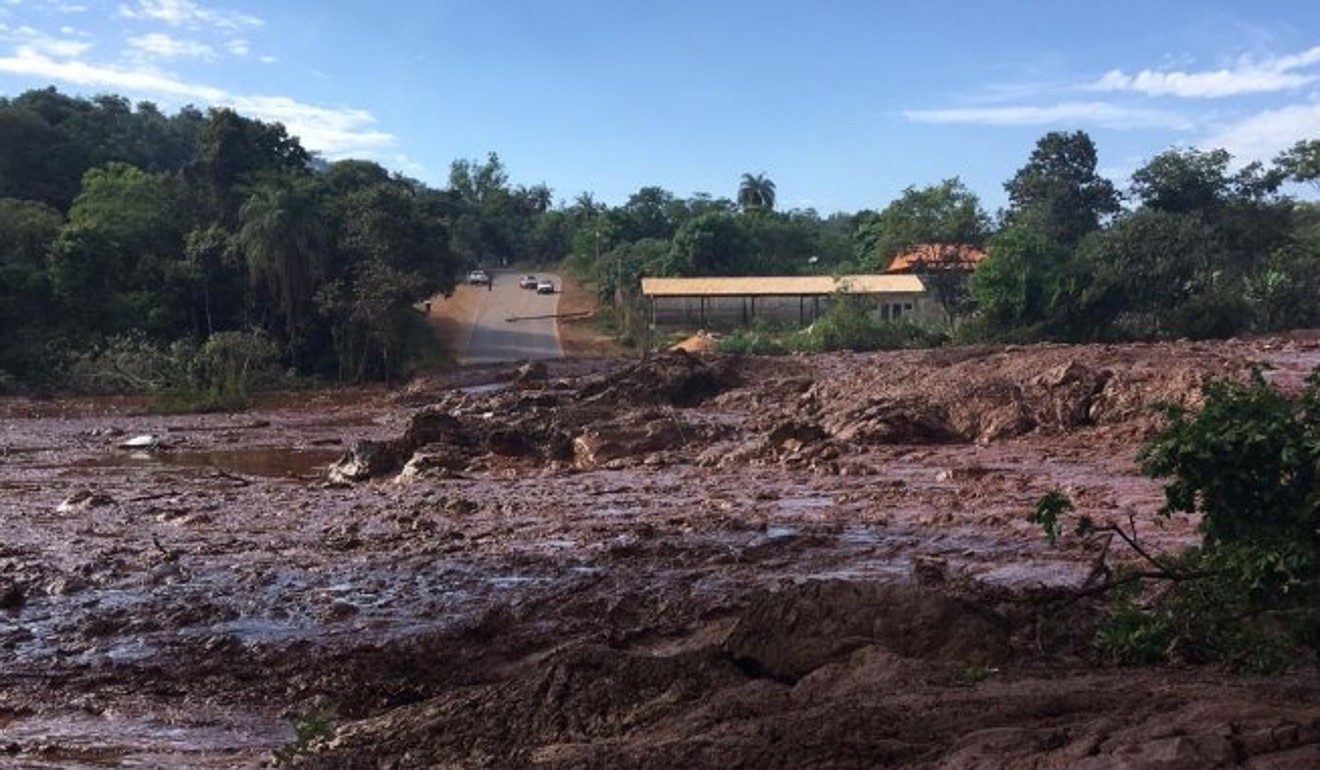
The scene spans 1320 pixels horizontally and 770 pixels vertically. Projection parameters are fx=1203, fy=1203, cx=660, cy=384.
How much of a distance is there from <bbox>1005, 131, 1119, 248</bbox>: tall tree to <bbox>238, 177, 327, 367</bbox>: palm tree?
102ft

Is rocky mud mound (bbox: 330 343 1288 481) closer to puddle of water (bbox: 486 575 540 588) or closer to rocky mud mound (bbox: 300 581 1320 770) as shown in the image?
puddle of water (bbox: 486 575 540 588)

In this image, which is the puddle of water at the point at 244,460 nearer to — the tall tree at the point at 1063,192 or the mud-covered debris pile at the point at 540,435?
the mud-covered debris pile at the point at 540,435

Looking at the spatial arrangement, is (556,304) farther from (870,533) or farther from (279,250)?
(870,533)

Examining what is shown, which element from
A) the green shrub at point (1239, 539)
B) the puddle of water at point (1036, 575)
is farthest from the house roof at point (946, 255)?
the green shrub at point (1239, 539)

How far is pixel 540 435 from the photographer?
21.5 meters

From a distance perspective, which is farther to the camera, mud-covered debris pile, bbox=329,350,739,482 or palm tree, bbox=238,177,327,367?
palm tree, bbox=238,177,327,367

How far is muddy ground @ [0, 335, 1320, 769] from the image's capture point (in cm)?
521

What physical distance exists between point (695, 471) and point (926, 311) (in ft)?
118

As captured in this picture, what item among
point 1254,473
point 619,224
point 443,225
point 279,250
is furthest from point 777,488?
point 619,224

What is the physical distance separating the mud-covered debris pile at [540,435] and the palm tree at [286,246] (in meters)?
13.1

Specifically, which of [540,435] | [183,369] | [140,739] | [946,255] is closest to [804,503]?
[540,435]

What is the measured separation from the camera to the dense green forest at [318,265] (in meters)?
38.2

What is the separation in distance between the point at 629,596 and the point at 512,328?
48506mm

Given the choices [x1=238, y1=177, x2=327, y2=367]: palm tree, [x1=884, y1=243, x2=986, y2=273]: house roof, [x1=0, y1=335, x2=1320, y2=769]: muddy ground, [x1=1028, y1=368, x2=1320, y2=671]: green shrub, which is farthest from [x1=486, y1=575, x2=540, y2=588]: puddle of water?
[x1=884, y1=243, x2=986, y2=273]: house roof
